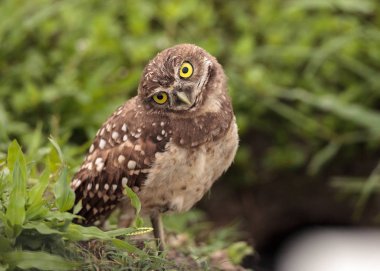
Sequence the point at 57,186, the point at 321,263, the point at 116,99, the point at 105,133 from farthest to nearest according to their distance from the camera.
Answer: the point at 321,263 → the point at 116,99 → the point at 105,133 → the point at 57,186

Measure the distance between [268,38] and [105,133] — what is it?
2.87 m

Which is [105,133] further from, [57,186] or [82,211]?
[57,186]

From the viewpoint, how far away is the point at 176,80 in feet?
11.9

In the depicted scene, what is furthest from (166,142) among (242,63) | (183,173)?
(242,63)

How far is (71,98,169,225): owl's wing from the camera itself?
3.70 metres

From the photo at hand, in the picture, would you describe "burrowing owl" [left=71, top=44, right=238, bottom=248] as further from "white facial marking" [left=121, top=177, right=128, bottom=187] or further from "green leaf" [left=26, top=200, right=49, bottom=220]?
"green leaf" [left=26, top=200, right=49, bottom=220]

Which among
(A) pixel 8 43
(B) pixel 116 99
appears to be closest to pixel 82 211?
(B) pixel 116 99

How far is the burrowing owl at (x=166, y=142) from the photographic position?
12.0ft

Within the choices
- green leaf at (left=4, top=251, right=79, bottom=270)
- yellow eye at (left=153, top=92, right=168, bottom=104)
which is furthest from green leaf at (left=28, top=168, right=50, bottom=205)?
yellow eye at (left=153, top=92, right=168, bottom=104)

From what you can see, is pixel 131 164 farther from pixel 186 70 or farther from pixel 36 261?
pixel 36 261

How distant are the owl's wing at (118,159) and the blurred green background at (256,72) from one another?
177 centimetres

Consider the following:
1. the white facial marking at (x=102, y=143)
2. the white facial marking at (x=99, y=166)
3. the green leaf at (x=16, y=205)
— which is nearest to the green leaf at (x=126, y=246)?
the green leaf at (x=16, y=205)

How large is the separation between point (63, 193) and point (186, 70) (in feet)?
2.53

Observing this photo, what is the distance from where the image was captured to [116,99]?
575 centimetres
